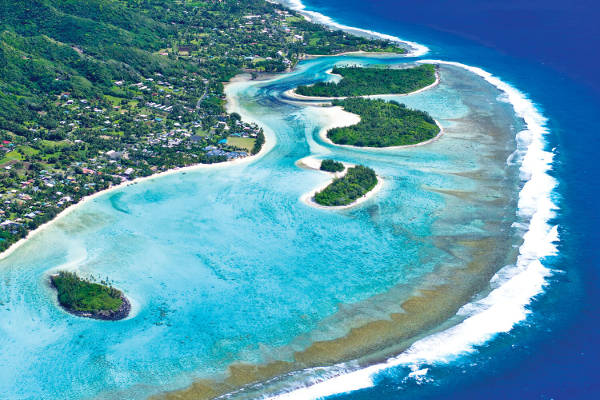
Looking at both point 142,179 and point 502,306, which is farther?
point 142,179

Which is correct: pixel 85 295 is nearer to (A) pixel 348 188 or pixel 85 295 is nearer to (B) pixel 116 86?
(A) pixel 348 188

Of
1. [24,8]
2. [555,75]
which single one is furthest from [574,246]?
[24,8]

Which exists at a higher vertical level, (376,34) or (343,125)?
(376,34)

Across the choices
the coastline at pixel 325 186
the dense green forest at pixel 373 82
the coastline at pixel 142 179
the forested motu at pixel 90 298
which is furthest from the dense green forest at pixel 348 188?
the dense green forest at pixel 373 82

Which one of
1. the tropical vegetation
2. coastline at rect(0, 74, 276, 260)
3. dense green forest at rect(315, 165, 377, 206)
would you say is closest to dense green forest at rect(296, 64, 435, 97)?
coastline at rect(0, 74, 276, 260)

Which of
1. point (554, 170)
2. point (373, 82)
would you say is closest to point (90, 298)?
point (554, 170)

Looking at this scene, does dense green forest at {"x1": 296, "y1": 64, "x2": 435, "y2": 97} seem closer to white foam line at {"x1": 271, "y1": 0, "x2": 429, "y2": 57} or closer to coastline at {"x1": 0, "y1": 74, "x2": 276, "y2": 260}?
white foam line at {"x1": 271, "y1": 0, "x2": 429, "y2": 57}
